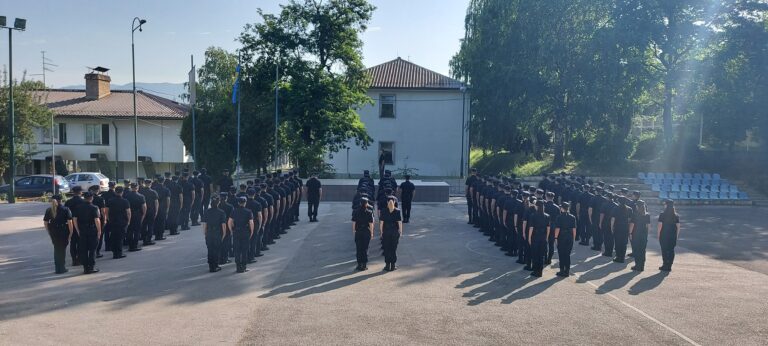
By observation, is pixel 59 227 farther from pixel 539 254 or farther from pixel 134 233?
pixel 539 254

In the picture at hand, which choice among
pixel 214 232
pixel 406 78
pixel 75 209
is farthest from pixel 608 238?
pixel 406 78

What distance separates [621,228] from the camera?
45.2 feet

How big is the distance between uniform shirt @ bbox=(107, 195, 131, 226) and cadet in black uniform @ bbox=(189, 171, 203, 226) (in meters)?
4.13

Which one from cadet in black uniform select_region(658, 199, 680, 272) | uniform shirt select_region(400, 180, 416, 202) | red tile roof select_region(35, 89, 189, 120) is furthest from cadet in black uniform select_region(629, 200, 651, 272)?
red tile roof select_region(35, 89, 189, 120)

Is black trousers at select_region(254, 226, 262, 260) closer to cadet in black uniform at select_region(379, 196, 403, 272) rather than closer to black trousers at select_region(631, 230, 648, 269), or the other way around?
cadet in black uniform at select_region(379, 196, 403, 272)

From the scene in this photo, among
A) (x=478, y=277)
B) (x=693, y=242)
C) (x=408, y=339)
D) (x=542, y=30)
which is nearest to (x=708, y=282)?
(x=478, y=277)

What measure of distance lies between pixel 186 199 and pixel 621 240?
11.6 metres

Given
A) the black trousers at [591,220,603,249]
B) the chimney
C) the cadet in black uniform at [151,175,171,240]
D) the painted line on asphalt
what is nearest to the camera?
the painted line on asphalt

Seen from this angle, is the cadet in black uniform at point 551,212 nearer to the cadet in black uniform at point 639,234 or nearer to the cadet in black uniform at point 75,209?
the cadet in black uniform at point 639,234

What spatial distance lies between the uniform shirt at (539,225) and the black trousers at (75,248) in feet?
30.1

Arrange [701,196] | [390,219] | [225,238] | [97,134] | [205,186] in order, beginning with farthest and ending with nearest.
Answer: [97,134] < [701,196] < [205,186] < [390,219] < [225,238]

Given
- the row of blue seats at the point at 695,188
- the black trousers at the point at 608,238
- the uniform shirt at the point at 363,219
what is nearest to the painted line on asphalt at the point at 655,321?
the black trousers at the point at 608,238

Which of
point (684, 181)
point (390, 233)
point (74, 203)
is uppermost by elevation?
point (74, 203)

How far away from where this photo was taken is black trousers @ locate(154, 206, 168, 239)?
15738 mm
